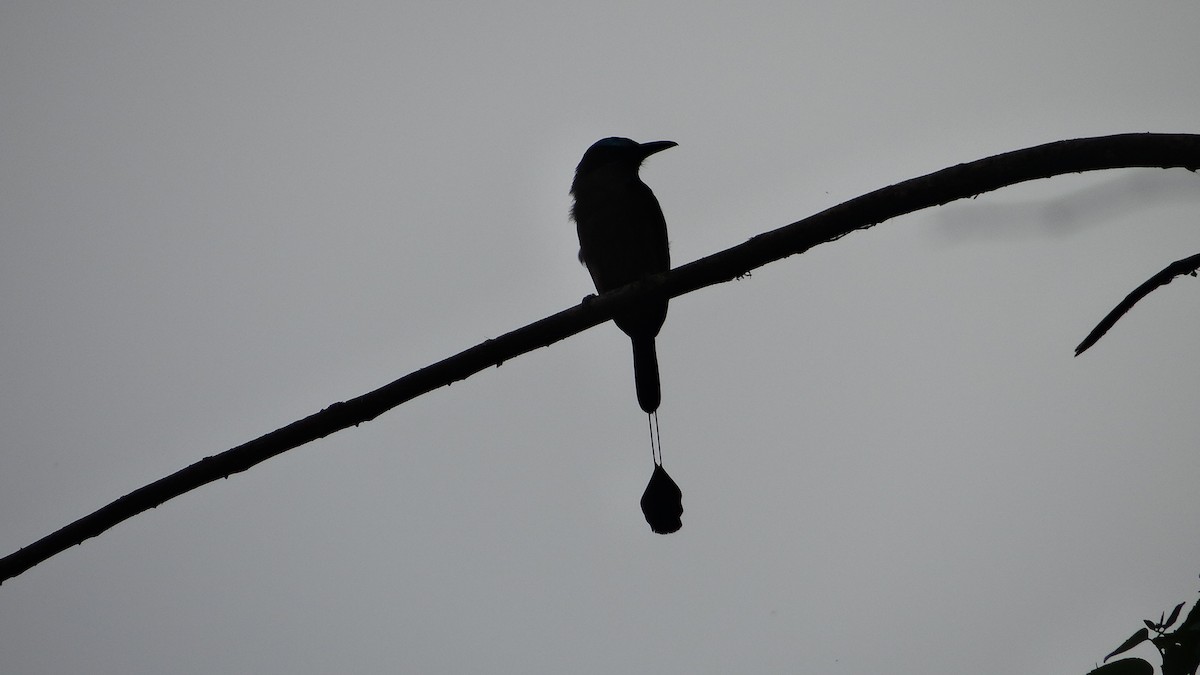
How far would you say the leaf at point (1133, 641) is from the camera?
1.15 meters

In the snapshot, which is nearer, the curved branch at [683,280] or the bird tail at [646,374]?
the curved branch at [683,280]

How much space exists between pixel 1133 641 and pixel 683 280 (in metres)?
0.92

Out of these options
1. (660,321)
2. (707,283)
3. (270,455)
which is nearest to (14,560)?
(270,455)

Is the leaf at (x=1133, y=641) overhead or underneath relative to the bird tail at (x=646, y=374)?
underneath

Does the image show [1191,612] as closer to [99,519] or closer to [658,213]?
[99,519]

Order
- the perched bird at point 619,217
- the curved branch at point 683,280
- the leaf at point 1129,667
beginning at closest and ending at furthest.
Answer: the leaf at point 1129,667 → the curved branch at point 683,280 → the perched bird at point 619,217

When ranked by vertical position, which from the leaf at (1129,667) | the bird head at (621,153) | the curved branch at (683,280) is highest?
the bird head at (621,153)

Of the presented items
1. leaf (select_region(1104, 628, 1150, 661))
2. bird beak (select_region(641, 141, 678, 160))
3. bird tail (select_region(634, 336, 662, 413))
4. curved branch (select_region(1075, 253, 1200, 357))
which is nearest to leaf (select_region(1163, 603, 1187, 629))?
leaf (select_region(1104, 628, 1150, 661))

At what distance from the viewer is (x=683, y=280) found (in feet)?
5.68

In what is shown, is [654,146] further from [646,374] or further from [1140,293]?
[1140,293]

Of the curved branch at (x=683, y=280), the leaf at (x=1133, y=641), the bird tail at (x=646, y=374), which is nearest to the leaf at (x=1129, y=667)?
the leaf at (x=1133, y=641)

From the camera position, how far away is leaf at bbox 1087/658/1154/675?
109 centimetres

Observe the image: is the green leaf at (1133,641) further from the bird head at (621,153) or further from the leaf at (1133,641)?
the bird head at (621,153)

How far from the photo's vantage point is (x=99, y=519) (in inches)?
63.2
